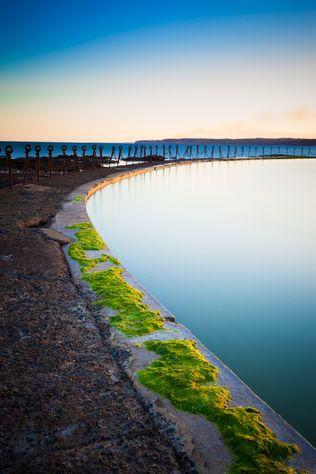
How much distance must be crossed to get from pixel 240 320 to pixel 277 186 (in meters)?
15.8

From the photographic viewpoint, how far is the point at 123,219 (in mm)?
10492

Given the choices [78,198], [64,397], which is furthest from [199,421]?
[78,198]

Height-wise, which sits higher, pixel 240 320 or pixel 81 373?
pixel 81 373

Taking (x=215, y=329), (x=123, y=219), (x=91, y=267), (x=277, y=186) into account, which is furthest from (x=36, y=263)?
(x=277, y=186)

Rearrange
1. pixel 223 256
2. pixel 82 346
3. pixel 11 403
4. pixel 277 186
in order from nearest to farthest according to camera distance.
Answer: pixel 11 403, pixel 82 346, pixel 223 256, pixel 277 186

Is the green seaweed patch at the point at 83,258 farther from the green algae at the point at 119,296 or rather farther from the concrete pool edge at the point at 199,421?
the concrete pool edge at the point at 199,421

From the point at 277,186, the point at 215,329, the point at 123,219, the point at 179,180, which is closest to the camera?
the point at 215,329

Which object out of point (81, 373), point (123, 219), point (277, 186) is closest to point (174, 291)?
point (81, 373)

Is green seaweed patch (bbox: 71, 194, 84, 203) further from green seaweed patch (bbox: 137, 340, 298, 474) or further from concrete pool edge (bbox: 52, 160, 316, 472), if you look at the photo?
green seaweed patch (bbox: 137, 340, 298, 474)

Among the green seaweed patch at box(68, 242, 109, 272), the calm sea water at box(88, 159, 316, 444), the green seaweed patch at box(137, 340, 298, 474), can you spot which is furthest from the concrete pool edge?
the green seaweed patch at box(68, 242, 109, 272)

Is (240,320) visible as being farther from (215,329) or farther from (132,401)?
(132,401)

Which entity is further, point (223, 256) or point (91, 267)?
point (223, 256)

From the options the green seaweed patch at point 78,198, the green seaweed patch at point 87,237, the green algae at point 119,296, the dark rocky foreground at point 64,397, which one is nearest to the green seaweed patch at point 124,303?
the green algae at point 119,296

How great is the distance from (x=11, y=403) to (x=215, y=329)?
2.54 meters
